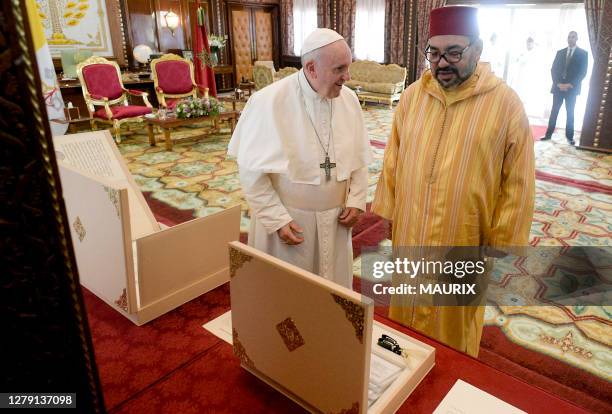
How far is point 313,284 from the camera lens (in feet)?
2.64

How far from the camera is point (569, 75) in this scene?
6617 millimetres

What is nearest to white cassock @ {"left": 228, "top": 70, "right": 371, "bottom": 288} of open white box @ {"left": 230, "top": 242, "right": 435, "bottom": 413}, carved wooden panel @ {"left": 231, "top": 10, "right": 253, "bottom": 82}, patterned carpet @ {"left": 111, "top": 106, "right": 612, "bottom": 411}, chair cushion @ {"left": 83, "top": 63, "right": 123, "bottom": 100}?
open white box @ {"left": 230, "top": 242, "right": 435, "bottom": 413}

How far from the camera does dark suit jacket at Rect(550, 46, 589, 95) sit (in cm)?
648

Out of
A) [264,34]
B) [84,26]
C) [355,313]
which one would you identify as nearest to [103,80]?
[84,26]

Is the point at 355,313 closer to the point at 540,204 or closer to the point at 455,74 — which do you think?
the point at 455,74

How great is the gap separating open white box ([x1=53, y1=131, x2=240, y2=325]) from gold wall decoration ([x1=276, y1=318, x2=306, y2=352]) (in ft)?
1.59

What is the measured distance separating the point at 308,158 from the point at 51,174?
3.93 ft

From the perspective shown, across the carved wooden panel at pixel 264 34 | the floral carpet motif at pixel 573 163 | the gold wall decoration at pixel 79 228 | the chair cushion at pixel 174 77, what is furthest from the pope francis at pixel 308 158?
the carved wooden panel at pixel 264 34

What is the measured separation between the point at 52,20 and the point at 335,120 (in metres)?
9.16

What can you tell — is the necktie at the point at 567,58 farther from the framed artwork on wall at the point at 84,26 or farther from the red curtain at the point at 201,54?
the framed artwork on wall at the point at 84,26

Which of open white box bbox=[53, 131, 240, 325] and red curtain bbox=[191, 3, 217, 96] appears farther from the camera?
red curtain bbox=[191, 3, 217, 96]

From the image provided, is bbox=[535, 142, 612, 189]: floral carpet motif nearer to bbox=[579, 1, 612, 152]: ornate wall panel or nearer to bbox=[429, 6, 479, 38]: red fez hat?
bbox=[579, 1, 612, 152]: ornate wall panel

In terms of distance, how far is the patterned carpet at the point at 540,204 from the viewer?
2252 mm

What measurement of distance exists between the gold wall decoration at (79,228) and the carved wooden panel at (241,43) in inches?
456
